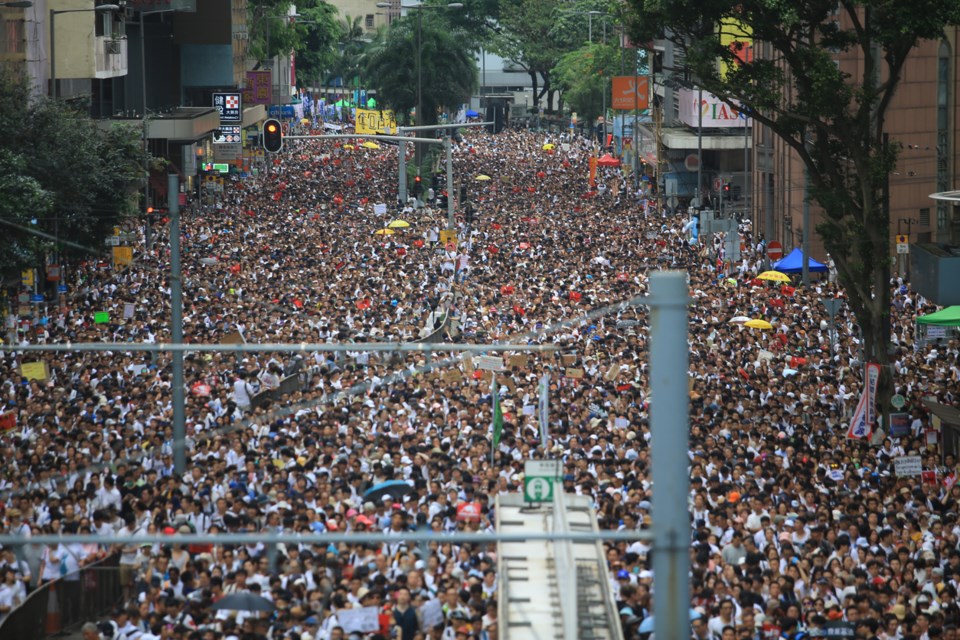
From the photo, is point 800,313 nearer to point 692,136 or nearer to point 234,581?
point 234,581

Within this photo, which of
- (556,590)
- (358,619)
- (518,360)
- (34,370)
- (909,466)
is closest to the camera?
(556,590)

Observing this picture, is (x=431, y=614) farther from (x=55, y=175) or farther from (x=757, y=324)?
(x=55, y=175)

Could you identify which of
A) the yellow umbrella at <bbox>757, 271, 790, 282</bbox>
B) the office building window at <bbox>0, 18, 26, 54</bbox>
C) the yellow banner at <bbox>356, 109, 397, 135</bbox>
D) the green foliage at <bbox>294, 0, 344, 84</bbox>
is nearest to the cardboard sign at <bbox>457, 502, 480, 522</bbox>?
the yellow umbrella at <bbox>757, 271, 790, 282</bbox>

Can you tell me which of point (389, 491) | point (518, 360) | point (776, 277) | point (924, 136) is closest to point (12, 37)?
point (518, 360)

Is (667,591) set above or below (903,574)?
above

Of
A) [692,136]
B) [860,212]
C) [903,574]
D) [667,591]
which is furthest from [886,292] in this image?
[692,136]

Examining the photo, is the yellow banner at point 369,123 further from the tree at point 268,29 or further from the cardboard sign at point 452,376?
the cardboard sign at point 452,376
